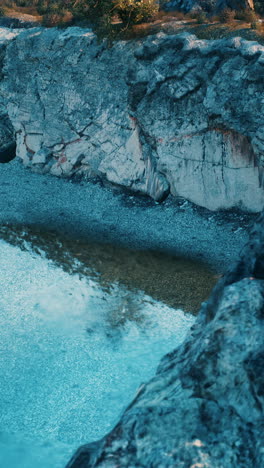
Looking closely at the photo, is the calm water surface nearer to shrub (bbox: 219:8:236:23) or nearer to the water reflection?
the water reflection

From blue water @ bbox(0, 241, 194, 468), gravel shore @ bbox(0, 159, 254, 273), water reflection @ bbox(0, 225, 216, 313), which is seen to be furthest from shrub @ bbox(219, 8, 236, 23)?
blue water @ bbox(0, 241, 194, 468)

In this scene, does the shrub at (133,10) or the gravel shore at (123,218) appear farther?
the shrub at (133,10)

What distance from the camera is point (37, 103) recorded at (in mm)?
28984

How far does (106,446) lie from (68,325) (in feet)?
29.8

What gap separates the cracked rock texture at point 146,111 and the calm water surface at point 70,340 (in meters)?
5.45

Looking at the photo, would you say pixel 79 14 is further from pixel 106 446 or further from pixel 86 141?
pixel 106 446

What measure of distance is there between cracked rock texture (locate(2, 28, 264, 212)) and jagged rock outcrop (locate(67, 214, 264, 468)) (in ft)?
49.3

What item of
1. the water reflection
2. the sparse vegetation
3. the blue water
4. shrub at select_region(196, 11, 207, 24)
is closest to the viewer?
the blue water

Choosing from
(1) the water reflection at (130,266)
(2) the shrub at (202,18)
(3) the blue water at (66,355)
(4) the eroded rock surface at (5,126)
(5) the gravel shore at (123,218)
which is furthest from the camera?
(4) the eroded rock surface at (5,126)

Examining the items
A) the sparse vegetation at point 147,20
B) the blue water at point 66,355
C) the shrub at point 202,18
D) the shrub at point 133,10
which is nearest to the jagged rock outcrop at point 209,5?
the sparse vegetation at point 147,20

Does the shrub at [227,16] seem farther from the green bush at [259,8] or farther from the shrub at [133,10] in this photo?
the shrub at [133,10]

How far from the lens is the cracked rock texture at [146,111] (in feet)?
72.6

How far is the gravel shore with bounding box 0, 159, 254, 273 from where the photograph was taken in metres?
21.4

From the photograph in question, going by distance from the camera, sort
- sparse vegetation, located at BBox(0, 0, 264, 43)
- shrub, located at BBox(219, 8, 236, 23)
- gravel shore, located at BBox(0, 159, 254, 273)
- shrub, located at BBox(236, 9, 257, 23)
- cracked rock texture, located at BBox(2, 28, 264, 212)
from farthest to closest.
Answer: shrub, located at BBox(219, 8, 236, 23), shrub, located at BBox(236, 9, 257, 23), sparse vegetation, located at BBox(0, 0, 264, 43), cracked rock texture, located at BBox(2, 28, 264, 212), gravel shore, located at BBox(0, 159, 254, 273)
